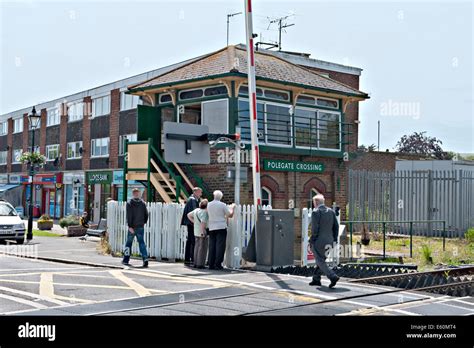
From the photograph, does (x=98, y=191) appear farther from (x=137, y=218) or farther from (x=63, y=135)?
(x=137, y=218)

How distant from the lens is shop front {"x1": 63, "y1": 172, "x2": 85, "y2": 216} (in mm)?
43625

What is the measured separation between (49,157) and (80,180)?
5784mm

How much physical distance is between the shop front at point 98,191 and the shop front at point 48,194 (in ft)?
13.7

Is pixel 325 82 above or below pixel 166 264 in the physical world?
above

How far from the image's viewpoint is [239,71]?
66.6ft

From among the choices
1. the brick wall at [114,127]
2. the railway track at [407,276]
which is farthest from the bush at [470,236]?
the brick wall at [114,127]

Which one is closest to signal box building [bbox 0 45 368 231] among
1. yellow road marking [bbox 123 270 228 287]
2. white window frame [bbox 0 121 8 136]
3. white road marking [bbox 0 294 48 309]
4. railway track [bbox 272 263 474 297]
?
railway track [bbox 272 263 474 297]

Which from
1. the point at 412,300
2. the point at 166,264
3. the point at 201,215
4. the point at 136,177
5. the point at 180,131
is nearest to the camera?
the point at 412,300

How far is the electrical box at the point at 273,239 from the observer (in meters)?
14.5

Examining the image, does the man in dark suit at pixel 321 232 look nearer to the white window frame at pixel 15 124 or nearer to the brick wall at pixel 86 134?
the brick wall at pixel 86 134

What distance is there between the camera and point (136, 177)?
69.4 ft

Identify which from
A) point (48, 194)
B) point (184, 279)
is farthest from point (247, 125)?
point (48, 194)
